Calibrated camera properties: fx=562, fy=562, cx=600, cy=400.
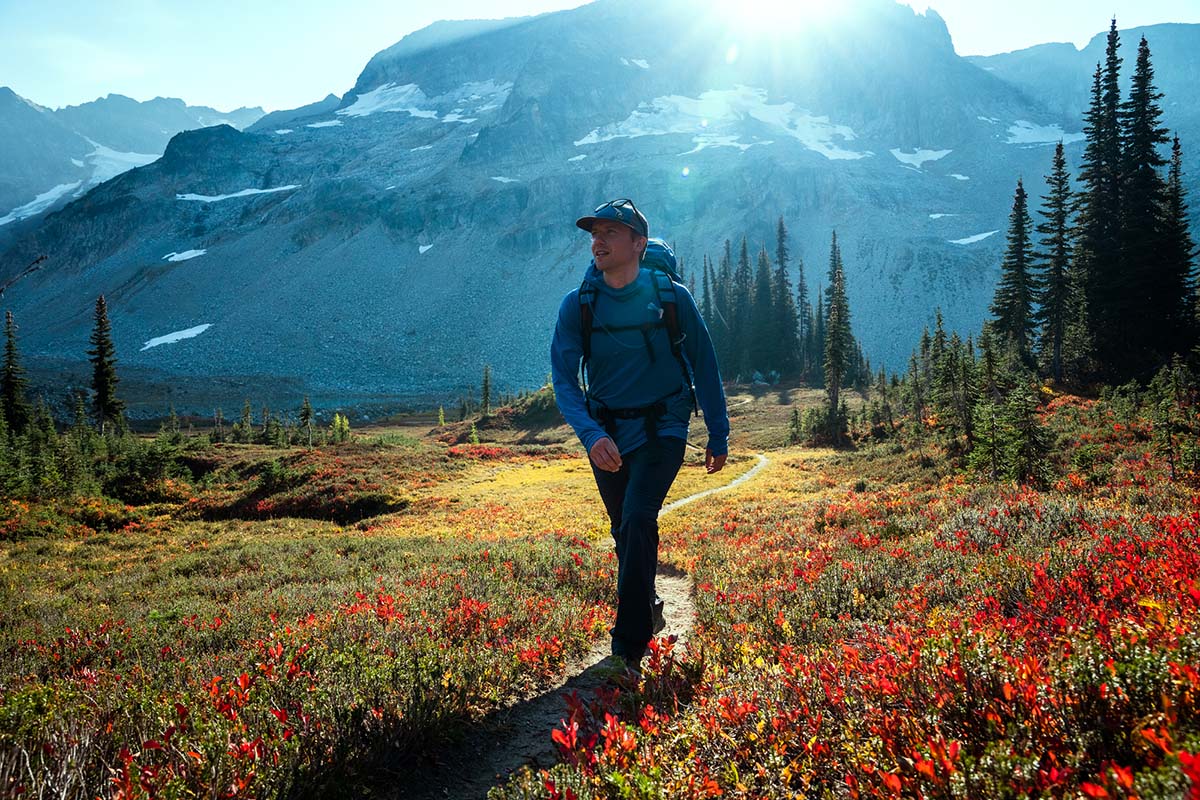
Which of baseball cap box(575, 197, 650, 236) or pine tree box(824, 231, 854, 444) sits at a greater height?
baseball cap box(575, 197, 650, 236)

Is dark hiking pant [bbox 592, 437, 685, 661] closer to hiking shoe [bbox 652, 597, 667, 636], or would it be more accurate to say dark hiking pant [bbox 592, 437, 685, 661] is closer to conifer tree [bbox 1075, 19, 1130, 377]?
hiking shoe [bbox 652, 597, 667, 636]

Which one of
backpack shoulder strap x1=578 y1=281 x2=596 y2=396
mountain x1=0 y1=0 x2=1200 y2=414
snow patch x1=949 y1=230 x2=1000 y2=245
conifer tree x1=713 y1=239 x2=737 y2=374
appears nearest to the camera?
backpack shoulder strap x1=578 y1=281 x2=596 y2=396

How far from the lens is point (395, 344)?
137250 mm

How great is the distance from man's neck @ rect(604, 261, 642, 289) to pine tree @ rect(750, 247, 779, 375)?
80657mm

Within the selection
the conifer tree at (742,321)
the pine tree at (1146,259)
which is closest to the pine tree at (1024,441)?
the pine tree at (1146,259)

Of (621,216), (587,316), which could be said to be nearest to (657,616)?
(587,316)

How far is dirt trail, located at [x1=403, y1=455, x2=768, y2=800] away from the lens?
3111 millimetres

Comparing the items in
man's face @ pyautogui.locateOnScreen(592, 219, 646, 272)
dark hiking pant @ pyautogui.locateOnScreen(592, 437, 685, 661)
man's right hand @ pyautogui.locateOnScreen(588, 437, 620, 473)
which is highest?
man's face @ pyautogui.locateOnScreen(592, 219, 646, 272)

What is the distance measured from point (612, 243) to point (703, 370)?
1.27 metres

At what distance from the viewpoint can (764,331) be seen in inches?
3228

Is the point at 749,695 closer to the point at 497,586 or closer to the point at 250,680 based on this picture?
the point at 250,680

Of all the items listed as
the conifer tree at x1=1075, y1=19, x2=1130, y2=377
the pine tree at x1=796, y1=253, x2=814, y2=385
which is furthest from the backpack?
the pine tree at x1=796, y1=253, x2=814, y2=385

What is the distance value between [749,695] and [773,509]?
34.1 feet

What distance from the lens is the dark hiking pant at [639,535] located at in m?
4.11
